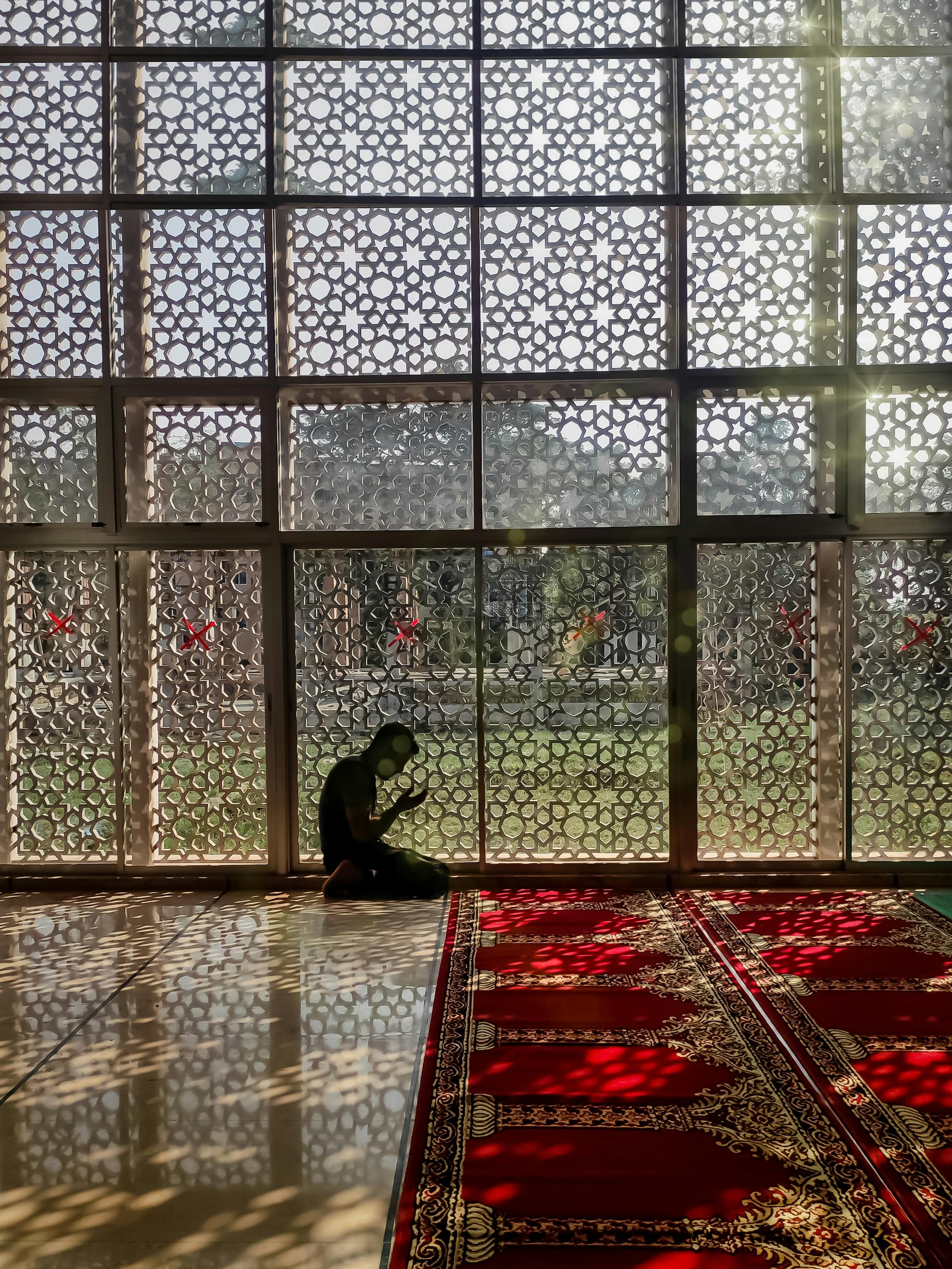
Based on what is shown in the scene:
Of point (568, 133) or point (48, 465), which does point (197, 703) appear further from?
point (568, 133)

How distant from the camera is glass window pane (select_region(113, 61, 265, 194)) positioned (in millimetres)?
5047

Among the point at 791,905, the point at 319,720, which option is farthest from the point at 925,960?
the point at 319,720

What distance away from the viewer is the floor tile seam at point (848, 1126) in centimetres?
219

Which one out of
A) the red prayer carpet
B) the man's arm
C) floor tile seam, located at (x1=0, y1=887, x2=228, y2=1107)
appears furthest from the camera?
the man's arm

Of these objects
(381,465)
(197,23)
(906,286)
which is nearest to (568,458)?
(381,465)

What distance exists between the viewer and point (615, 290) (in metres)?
5.08

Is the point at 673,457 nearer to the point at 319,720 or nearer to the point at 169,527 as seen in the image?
the point at 319,720

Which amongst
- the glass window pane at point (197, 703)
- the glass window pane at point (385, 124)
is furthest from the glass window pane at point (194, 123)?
the glass window pane at point (197, 703)

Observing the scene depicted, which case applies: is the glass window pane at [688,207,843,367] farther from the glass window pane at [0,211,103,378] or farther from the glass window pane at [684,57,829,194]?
the glass window pane at [0,211,103,378]

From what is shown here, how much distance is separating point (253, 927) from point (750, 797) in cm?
258

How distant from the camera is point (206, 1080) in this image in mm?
3008

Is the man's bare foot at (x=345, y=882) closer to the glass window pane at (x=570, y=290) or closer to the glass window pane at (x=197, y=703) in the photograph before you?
the glass window pane at (x=197, y=703)

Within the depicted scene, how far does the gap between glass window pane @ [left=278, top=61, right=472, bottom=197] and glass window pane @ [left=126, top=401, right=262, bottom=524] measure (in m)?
1.27

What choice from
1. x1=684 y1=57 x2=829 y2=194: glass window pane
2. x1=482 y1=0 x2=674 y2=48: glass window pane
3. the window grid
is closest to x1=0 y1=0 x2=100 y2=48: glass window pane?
the window grid
